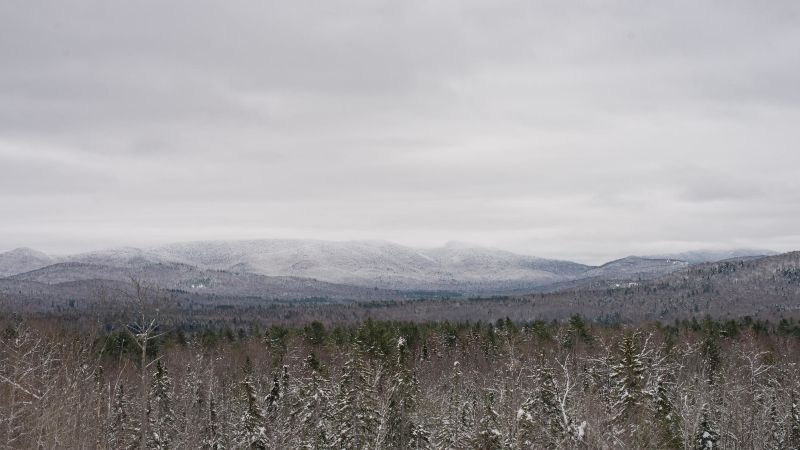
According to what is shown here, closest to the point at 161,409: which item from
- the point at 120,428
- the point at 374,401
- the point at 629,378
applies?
the point at 120,428

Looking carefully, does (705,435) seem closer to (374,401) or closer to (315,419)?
(374,401)

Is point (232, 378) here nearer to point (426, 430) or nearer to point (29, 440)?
point (426, 430)

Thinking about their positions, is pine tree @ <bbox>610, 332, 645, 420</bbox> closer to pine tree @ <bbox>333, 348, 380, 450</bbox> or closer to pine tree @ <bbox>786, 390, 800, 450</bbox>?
pine tree @ <bbox>786, 390, 800, 450</bbox>

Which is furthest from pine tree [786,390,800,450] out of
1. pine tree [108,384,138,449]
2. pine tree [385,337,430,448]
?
pine tree [108,384,138,449]

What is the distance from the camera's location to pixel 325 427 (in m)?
40.7

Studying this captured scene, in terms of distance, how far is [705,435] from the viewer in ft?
114

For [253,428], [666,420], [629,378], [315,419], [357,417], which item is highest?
[629,378]

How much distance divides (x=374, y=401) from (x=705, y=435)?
17.9 metres

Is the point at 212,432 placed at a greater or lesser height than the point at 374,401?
lesser

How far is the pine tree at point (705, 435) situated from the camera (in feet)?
114

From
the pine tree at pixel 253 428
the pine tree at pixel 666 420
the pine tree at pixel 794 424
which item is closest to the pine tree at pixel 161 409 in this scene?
the pine tree at pixel 253 428

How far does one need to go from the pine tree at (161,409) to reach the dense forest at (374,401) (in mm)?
144

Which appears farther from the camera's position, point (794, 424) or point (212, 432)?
point (212, 432)

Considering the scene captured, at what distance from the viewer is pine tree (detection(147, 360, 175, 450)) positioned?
43.5 meters
